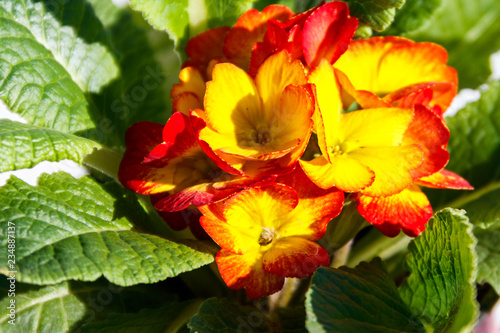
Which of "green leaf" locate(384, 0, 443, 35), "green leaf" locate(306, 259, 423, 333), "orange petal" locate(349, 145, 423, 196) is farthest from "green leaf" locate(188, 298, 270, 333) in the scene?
"green leaf" locate(384, 0, 443, 35)

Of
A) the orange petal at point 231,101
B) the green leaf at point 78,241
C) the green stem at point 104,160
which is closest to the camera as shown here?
the green leaf at point 78,241

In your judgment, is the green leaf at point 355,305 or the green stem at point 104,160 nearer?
the green leaf at point 355,305

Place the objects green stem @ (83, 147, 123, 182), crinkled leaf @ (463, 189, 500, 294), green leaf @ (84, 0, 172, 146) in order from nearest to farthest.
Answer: green stem @ (83, 147, 123, 182)
crinkled leaf @ (463, 189, 500, 294)
green leaf @ (84, 0, 172, 146)

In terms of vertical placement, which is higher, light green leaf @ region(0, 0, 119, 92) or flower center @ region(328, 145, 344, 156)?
light green leaf @ region(0, 0, 119, 92)

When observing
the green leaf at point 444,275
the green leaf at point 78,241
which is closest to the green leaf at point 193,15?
the green leaf at point 78,241

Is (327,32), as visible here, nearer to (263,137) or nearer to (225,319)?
(263,137)

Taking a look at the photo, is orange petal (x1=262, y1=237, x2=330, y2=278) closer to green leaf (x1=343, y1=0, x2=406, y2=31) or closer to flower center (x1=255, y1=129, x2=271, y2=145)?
flower center (x1=255, y1=129, x2=271, y2=145)

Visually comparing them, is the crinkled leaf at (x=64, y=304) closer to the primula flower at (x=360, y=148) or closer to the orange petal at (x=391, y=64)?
the primula flower at (x=360, y=148)

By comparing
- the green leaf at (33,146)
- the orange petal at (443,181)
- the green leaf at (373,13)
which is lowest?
the orange petal at (443,181)

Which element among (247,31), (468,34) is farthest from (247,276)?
(468,34)
